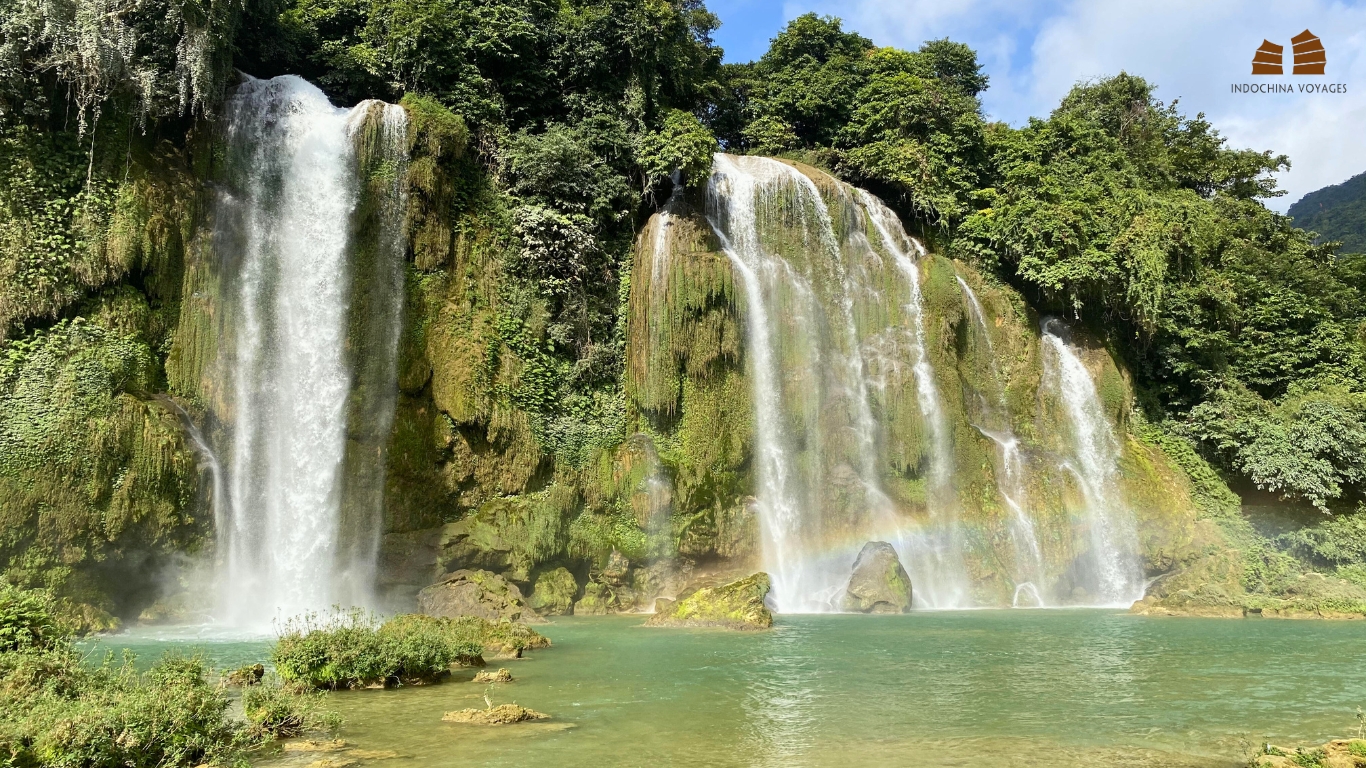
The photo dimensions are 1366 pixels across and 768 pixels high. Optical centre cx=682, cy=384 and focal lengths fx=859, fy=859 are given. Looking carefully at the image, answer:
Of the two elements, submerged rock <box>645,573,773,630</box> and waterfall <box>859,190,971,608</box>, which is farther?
waterfall <box>859,190,971,608</box>

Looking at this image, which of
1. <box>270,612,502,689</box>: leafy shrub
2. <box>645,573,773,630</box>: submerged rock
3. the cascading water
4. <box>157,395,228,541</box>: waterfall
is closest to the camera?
<box>270,612,502,689</box>: leafy shrub

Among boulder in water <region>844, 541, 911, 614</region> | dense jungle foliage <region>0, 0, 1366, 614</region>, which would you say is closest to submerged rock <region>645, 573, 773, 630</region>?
boulder in water <region>844, 541, 911, 614</region>

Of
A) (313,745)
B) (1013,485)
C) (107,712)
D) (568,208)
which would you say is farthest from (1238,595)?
(107,712)

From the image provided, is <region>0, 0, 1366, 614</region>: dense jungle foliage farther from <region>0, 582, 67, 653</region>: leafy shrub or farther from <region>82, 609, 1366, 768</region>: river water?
<region>0, 582, 67, 653</region>: leafy shrub

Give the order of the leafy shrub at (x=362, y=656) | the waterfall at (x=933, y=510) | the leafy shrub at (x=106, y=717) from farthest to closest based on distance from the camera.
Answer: the waterfall at (x=933, y=510)
the leafy shrub at (x=362, y=656)
the leafy shrub at (x=106, y=717)

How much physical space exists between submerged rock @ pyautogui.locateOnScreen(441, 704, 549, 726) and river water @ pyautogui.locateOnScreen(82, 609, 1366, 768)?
0.19 meters

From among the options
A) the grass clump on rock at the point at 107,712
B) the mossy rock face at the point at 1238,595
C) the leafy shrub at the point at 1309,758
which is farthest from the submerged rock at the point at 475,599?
the mossy rock face at the point at 1238,595

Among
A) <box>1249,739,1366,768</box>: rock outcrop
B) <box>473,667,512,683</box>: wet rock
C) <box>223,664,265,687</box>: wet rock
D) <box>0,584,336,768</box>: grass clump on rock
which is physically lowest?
<box>473,667,512,683</box>: wet rock

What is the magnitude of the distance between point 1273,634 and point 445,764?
51.3 feet

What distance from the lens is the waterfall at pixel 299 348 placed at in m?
17.8

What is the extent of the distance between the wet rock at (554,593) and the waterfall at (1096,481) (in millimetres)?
13877

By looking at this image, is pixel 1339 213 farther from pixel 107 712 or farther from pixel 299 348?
pixel 107 712

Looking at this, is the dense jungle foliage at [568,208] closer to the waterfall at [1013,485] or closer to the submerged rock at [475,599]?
the waterfall at [1013,485]

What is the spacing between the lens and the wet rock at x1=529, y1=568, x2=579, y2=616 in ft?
64.0
